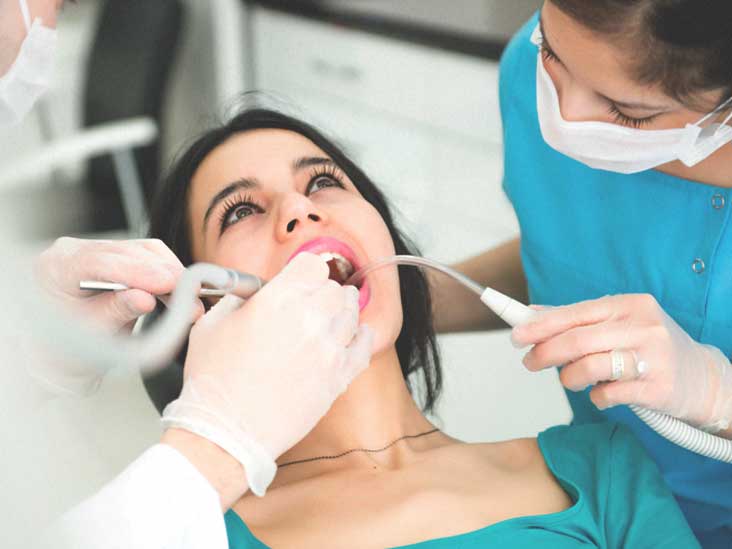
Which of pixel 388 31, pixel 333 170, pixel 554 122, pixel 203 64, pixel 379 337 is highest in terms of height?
pixel 554 122

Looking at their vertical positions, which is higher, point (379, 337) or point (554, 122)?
point (554, 122)

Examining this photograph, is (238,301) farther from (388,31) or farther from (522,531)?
(388,31)

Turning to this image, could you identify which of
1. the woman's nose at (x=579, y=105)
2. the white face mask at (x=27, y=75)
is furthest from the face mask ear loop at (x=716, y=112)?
the white face mask at (x=27, y=75)

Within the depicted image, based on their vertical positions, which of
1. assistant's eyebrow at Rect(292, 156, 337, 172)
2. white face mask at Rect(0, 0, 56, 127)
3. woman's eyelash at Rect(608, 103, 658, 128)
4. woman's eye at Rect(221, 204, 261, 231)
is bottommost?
woman's eye at Rect(221, 204, 261, 231)

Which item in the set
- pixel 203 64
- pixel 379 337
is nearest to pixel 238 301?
pixel 379 337

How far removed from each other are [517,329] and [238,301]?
1.13 ft

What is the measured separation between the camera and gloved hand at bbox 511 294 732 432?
105cm

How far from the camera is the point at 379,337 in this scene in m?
1.29

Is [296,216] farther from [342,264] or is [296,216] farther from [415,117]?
[415,117]

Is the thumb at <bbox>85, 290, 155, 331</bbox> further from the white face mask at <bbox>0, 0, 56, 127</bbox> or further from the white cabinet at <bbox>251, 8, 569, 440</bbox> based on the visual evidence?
the white cabinet at <bbox>251, 8, 569, 440</bbox>

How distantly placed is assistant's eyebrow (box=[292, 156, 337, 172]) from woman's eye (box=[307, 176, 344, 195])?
0.08 ft

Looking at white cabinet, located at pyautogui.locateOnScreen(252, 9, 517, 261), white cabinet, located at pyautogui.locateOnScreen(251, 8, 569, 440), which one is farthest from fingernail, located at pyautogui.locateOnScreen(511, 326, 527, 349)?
white cabinet, located at pyautogui.locateOnScreen(252, 9, 517, 261)

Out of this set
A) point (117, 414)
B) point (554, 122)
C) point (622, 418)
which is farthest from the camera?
point (117, 414)

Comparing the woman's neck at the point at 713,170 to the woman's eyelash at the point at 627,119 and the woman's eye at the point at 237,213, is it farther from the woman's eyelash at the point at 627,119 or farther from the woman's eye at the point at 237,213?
the woman's eye at the point at 237,213
